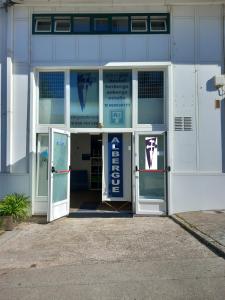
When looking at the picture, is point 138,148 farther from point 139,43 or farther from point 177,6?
point 177,6

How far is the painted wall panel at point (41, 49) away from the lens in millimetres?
9977

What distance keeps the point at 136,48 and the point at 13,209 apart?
17.1 feet

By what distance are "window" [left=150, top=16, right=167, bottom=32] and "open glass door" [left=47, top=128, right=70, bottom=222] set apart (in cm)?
369

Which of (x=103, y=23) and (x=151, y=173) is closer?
(x=151, y=173)

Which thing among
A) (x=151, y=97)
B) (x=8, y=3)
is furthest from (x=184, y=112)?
(x=8, y=3)

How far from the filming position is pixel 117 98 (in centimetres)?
1011

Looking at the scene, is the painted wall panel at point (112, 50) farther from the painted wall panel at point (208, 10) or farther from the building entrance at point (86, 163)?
the building entrance at point (86, 163)

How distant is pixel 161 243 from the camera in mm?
6938

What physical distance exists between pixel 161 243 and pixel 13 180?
15.3ft

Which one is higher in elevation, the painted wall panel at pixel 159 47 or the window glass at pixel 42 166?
the painted wall panel at pixel 159 47

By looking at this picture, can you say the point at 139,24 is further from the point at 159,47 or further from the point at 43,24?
the point at 43,24

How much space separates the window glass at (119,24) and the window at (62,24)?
4.01 feet

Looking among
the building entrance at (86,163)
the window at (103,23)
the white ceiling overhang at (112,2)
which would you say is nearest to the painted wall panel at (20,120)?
the window at (103,23)

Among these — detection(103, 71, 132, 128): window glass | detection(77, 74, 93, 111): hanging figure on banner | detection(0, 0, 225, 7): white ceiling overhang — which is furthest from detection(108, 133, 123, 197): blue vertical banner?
detection(0, 0, 225, 7): white ceiling overhang
